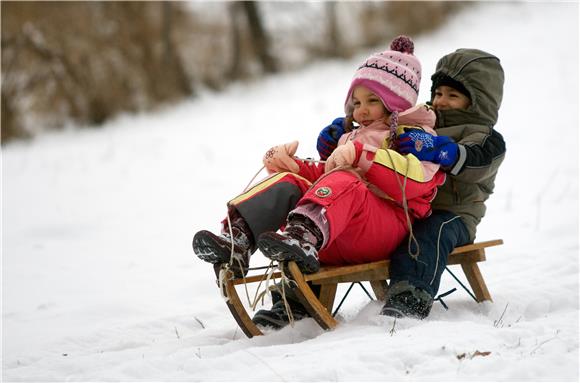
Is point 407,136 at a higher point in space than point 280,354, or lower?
higher

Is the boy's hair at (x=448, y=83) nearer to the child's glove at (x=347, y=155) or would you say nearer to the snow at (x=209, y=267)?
the child's glove at (x=347, y=155)

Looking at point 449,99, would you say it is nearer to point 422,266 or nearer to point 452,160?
point 452,160

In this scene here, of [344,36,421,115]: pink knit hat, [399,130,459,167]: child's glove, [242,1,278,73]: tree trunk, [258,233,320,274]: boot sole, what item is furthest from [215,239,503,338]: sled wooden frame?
[242,1,278,73]: tree trunk

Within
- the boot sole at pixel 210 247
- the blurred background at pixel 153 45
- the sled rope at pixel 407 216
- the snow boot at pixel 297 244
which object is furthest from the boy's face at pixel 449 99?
the blurred background at pixel 153 45

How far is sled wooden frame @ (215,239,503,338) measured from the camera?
2410 mm

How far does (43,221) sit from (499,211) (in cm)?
380

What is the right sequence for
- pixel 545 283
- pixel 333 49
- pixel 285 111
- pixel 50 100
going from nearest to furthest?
pixel 545 283 → pixel 285 111 → pixel 50 100 → pixel 333 49

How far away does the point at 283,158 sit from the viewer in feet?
9.38

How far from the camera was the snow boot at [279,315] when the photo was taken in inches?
107

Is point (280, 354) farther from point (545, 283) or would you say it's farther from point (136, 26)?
point (136, 26)

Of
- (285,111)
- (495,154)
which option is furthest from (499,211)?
(285,111)

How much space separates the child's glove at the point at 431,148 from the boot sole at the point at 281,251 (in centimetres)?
65

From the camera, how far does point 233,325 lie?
3.08m

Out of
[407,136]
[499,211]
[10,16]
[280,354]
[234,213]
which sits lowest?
[499,211]
